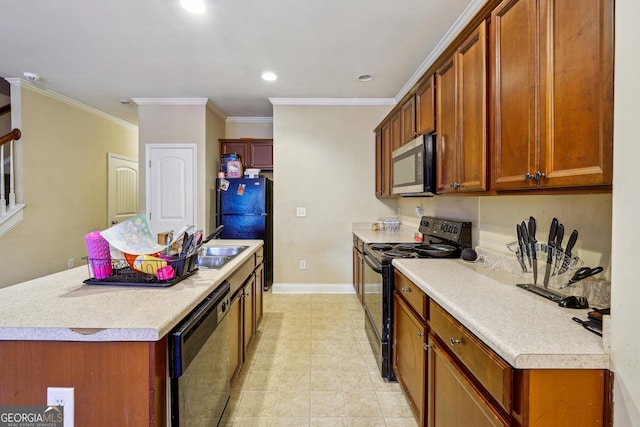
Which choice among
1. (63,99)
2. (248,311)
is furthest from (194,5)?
(63,99)

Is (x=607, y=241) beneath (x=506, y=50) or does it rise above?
beneath

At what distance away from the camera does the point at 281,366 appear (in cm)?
230

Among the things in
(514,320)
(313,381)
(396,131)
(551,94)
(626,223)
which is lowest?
(313,381)

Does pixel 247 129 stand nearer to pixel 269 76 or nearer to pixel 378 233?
pixel 269 76

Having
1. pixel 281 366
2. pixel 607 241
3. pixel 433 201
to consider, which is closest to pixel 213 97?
pixel 433 201

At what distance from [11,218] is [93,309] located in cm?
370

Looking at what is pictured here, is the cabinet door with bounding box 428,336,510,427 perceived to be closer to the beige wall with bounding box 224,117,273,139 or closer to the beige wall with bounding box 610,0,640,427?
the beige wall with bounding box 610,0,640,427

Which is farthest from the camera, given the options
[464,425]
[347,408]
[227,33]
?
[227,33]

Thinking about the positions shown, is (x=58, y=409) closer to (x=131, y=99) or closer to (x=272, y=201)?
(x=272, y=201)

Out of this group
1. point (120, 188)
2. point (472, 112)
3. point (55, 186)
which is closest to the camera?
point (472, 112)

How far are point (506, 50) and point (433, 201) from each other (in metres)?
1.77

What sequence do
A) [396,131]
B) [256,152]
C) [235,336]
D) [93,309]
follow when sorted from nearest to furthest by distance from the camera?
[93,309] → [235,336] → [396,131] → [256,152]

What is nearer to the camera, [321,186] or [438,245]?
[438,245]

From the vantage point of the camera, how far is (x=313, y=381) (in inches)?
83.3
